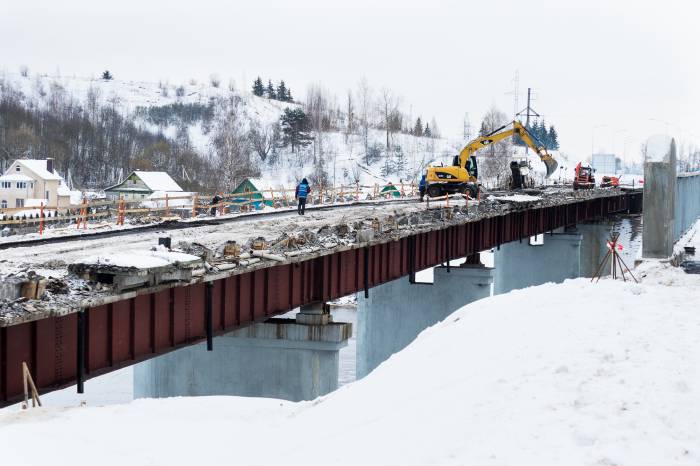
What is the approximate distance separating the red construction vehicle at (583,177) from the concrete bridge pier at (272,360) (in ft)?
161

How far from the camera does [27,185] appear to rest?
4144 inches

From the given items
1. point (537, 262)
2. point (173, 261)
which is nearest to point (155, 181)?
point (537, 262)

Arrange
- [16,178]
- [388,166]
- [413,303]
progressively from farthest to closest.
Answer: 1. [388,166]
2. [16,178]
3. [413,303]

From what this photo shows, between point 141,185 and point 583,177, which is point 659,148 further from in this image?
point 141,185

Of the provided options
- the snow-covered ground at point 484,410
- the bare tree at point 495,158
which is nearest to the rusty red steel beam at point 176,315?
the snow-covered ground at point 484,410

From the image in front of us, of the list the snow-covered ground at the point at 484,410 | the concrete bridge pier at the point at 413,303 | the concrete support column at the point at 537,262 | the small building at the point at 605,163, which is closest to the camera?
the snow-covered ground at the point at 484,410

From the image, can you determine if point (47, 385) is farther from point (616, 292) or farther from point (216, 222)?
point (216, 222)

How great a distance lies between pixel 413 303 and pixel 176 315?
2564cm

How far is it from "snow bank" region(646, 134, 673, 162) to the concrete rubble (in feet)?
27.9

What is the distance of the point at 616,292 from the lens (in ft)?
53.5

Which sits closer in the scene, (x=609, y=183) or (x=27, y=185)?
(x=609, y=183)

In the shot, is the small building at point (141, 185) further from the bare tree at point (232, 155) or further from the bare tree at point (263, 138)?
the bare tree at point (263, 138)

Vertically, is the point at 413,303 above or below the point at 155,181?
below

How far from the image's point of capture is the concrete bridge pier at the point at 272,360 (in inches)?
1035
